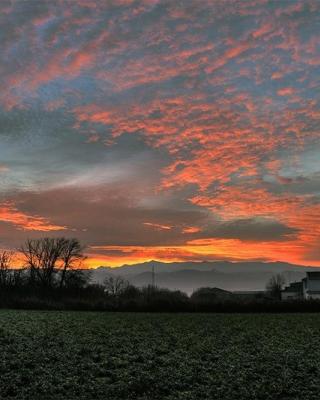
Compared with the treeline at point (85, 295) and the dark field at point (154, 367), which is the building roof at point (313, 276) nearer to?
the treeline at point (85, 295)

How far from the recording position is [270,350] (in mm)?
24703

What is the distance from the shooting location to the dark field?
1503 cm

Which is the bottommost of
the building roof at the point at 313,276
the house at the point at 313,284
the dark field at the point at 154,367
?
the dark field at the point at 154,367

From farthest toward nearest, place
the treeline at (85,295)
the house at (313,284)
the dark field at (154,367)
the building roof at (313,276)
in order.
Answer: the building roof at (313,276), the house at (313,284), the treeline at (85,295), the dark field at (154,367)

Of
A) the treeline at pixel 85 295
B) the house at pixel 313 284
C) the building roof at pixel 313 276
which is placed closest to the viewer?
the treeline at pixel 85 295

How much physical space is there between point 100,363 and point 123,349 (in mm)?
4171

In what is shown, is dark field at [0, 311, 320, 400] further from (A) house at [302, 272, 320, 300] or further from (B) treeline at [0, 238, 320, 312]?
(A) house at [302, 272, 320, 300]

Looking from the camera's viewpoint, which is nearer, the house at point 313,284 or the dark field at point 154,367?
the dark field at point 154,367

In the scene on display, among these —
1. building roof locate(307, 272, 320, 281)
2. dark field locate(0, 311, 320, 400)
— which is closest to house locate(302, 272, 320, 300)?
building roof locate(307, 272, 320, 281)

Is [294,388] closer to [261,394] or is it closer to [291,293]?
[261,394]

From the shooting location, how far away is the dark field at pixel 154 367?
1503cm

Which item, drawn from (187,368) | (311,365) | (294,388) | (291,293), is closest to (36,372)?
(187,368)

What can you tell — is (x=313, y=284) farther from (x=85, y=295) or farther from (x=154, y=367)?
(x=154, y=367)

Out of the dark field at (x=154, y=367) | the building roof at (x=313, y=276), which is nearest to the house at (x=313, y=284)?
the building roof at (x=313, y=276)
